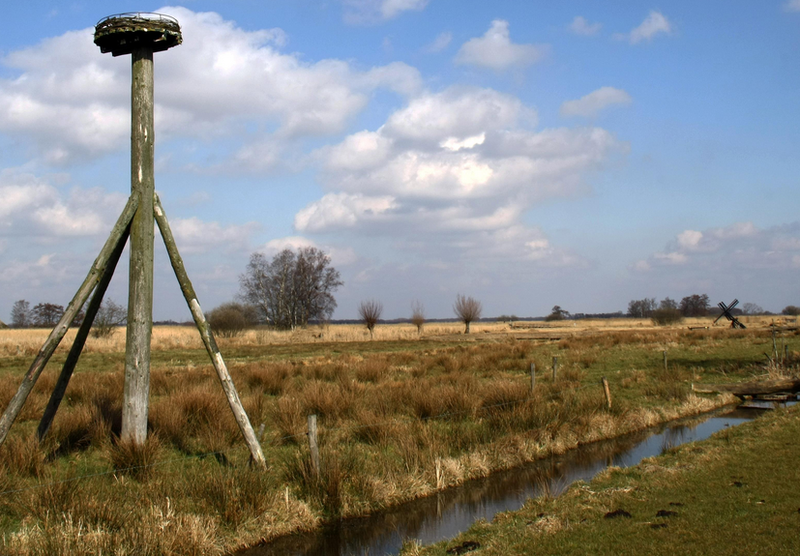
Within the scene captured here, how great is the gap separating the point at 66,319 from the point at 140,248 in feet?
4.89

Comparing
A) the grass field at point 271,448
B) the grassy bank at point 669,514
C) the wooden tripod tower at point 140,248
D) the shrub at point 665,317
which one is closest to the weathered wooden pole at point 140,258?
the wooden tripod tower at point 140,248

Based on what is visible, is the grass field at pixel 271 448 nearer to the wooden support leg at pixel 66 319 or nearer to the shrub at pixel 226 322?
A: the wooden support leg at pixel 66 319

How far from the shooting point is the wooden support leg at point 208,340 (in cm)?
857

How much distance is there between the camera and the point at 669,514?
7012mm

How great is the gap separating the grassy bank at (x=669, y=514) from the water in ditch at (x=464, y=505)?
70 centimetres

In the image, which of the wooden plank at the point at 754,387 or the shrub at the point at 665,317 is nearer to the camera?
the wooden plank at the point at 754,387

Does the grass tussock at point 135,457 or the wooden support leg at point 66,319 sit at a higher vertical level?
the wooden support leg at point 66,319

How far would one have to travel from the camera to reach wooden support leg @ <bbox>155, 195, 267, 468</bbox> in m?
8.57

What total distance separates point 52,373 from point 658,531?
16.8 m

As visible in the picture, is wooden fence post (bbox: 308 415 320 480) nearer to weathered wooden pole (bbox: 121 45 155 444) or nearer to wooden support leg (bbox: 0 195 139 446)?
weathered wooden pole (bbox: 121 45 155 444)

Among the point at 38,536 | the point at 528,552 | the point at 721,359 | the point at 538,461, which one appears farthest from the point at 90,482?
the point at 721,359

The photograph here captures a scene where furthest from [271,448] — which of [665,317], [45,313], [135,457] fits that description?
[45,313]

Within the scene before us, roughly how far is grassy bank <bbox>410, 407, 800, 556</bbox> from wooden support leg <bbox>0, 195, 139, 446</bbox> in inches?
204

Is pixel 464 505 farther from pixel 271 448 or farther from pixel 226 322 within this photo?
pixel 226 322
